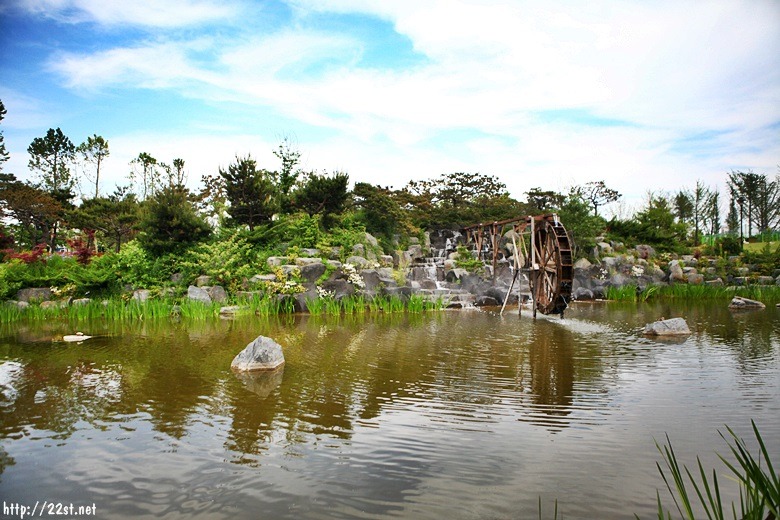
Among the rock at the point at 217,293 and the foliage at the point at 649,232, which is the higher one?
the foliage at the point at 649,232

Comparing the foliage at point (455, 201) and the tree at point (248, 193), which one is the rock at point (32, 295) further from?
the foliage at point (455, 201)

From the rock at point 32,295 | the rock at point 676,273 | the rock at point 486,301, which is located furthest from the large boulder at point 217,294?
the rock at point 676,273

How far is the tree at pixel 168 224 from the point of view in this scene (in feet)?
51.9

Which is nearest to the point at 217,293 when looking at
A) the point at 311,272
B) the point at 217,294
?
the point at 217,294

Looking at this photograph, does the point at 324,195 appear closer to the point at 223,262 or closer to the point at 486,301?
the point at 223,262

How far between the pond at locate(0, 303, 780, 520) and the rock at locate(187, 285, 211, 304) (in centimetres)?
542

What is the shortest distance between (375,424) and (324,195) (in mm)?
15300

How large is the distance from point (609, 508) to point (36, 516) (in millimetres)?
3638

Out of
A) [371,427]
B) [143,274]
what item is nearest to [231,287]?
[143,274]

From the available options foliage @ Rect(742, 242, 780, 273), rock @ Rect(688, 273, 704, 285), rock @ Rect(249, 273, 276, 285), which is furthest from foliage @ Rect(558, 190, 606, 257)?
rock @ Rect(249, 273, 276, 285)

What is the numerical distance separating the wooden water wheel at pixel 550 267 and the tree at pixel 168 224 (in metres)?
11.3

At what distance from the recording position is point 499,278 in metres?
19.4

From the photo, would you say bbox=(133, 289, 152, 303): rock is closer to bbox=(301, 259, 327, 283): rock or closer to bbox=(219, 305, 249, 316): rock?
bbox=(219, 305, 249, 316): rock

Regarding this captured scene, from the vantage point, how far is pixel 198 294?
1440cm
